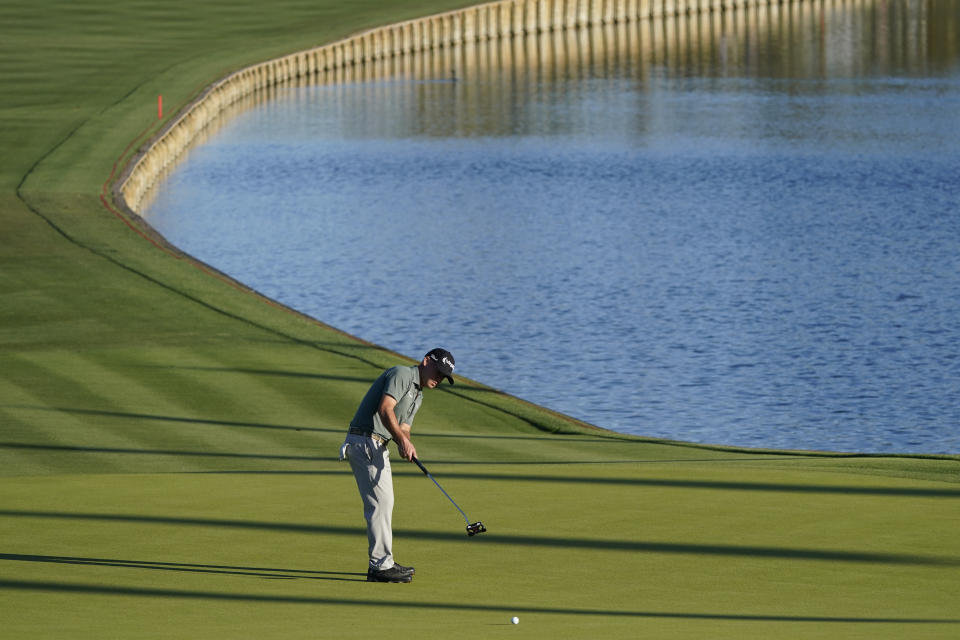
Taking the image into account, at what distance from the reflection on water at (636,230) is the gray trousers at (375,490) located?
16.3 meters

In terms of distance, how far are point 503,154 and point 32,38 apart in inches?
A: 1262

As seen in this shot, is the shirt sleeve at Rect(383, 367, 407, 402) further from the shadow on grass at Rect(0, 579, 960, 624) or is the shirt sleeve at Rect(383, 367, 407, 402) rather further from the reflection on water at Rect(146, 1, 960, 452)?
the reflection on water at Rect(146, 1, 960, 452)

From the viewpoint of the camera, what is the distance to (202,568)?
12.7 metres

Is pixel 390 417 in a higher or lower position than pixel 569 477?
higher

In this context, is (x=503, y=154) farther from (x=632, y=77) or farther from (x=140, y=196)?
(x=632, y=77)

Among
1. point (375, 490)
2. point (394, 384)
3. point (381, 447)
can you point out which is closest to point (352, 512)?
point (375, 490)

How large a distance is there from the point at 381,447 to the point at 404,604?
1.30 m

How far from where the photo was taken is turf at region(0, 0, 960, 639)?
11.3 meters

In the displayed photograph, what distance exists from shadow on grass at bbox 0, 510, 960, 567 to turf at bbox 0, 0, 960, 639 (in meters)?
0.04

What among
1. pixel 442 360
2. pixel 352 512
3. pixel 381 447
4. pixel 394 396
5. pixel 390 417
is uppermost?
pixel 442 360

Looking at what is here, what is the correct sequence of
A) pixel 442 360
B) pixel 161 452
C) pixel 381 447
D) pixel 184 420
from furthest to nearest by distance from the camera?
pixel 184 420, pixel 161 452, pixel 381 447, pixel 442 360

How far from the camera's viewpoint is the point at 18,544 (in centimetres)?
1371

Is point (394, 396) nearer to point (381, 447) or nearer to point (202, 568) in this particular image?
point (381, 447)

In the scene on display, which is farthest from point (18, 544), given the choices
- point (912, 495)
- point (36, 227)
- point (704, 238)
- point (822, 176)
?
point (822, 176)
